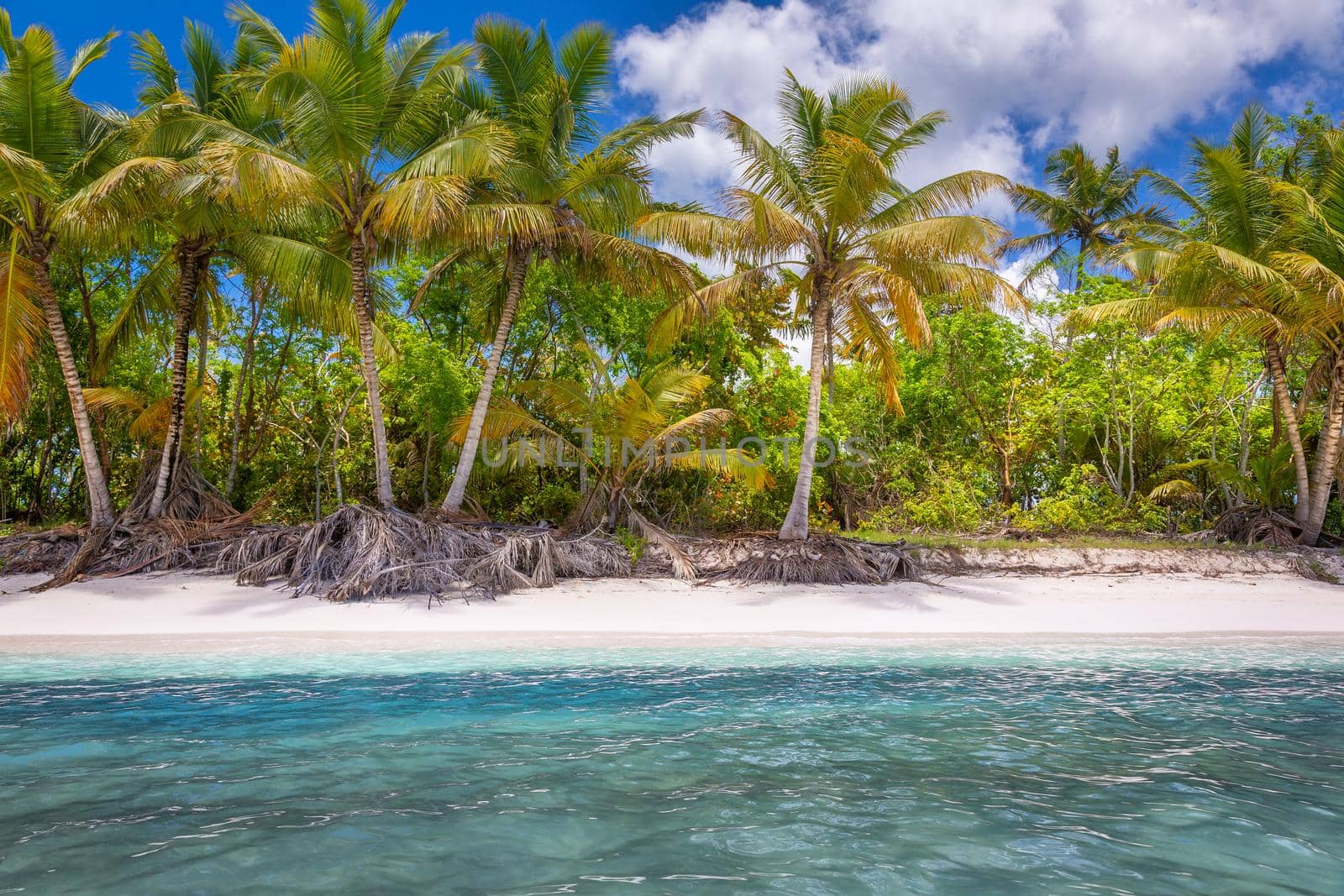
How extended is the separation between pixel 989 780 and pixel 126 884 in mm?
3520

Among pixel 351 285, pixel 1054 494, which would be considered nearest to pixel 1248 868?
pixel 351 285

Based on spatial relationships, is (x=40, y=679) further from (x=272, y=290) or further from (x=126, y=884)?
(x=272, y=290)

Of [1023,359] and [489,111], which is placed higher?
[489,111]

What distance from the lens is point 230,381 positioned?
712 inches

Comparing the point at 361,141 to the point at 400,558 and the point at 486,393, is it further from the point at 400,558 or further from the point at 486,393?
the point at 400,558

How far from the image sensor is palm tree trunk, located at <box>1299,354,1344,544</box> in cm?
1302

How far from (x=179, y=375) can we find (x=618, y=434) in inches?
272

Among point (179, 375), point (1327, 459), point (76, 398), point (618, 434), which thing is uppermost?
point (179, 375)

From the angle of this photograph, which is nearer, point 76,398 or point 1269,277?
point 76,398

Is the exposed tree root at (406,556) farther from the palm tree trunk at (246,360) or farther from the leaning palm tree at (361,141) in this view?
the palm tree trunk at (246,360)

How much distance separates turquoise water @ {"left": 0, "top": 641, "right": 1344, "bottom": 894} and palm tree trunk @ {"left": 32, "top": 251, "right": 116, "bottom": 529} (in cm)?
592

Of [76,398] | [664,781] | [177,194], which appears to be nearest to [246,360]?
[76,398]

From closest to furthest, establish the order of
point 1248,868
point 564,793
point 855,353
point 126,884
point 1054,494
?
point 126,884
point 1248,868
point 564,793
point 855,353
point 1054,494

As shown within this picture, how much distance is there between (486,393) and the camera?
1239 cm
